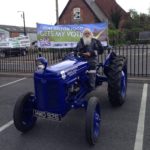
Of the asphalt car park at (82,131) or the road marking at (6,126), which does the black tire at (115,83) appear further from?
the road marking at (6,126)

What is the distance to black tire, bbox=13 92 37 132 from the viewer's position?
5.78 metres

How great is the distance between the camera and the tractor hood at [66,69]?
544 cm

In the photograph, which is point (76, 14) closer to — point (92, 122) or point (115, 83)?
point (115, 83)

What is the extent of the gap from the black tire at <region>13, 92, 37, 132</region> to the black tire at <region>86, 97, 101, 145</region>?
1.28m

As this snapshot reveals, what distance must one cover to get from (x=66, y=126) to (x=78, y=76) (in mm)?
1038

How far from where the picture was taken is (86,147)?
528 cm

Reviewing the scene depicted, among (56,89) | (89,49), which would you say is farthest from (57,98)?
(89,49)

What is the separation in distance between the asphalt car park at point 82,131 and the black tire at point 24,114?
154 mm

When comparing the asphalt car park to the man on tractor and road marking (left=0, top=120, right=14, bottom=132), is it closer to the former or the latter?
road marking (left=0, top=120, right=14, bottom=132)

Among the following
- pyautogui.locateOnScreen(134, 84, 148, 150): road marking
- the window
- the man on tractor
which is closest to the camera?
pyautogui.locateOnScreen(134, 84, 148, 150): road marking

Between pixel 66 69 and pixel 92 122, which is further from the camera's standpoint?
pixel 66 69

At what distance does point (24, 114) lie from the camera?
5988mm

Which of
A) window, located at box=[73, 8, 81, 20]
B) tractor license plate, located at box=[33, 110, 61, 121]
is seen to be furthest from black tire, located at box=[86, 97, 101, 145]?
window, located at box=[73, 8, 81, 20]

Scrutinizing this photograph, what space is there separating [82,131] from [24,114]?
3.79 ft
